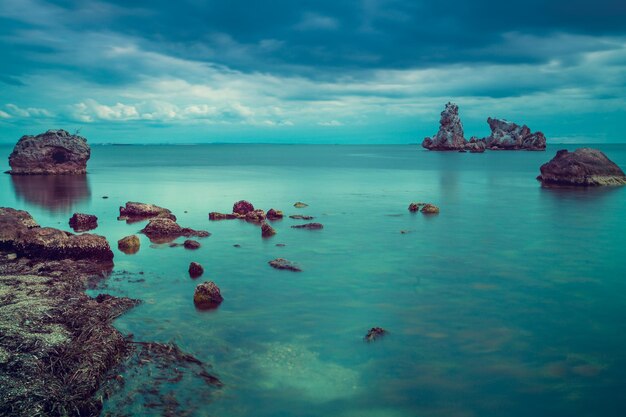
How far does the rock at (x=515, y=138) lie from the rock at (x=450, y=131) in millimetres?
14982

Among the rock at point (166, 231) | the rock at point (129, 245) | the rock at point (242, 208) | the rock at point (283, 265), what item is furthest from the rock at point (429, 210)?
the rock at point (129, 245)

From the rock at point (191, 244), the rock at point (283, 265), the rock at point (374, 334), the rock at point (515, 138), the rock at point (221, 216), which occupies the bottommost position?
the rock at point (374, 334)

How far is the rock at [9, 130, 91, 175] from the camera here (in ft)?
186

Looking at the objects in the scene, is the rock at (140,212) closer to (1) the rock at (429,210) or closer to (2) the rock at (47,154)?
(1) the rock at (429,210)

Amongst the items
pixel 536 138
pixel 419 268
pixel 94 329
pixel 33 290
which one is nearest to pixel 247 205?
pixel 419 268

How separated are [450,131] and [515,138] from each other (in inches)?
989

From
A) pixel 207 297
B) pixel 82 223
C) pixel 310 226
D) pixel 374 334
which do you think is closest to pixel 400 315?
pixel 374 334

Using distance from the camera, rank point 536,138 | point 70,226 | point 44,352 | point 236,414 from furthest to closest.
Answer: point 536,138
point 70,226
point 44,352
point 236,414

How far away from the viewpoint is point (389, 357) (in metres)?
10.1

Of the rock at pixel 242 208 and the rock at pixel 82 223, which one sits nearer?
the rock at pixel 82 223

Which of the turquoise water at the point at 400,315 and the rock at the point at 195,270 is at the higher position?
the rock at the point at 195,270

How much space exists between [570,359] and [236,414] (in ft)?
23.3

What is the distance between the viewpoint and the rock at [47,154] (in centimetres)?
5675

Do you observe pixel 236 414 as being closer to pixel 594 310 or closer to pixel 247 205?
pixel 594 310
